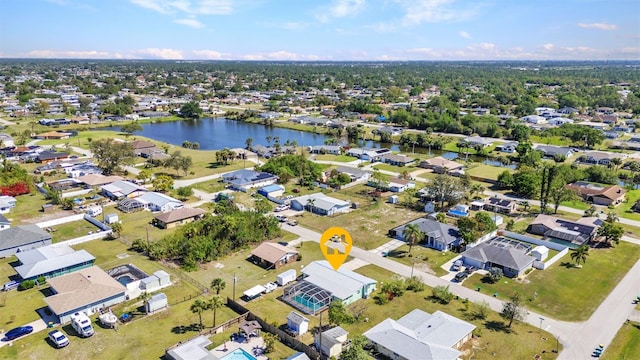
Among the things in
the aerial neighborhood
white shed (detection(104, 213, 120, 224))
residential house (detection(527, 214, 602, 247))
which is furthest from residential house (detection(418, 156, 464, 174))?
white shed (detection(104, 213, 120, 224))

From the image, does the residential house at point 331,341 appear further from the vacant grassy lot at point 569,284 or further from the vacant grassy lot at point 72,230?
the vacant grassy lot at point 72,230

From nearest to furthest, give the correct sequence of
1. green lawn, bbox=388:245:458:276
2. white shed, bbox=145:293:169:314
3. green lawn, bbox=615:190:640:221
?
white shed, bbox=145:293:169:314 < green lawn, bbox=388:245:458:276 < green lawn, bbox=615:190:640:221

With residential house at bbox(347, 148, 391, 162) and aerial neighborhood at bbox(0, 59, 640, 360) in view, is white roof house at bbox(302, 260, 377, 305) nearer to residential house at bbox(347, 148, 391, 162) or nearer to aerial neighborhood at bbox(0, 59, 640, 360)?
aerial neighborhood at bbox(0, 59, 640, 360)

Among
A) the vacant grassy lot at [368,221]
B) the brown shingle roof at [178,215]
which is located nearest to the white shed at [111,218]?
the brown shingle roof at [178,215]

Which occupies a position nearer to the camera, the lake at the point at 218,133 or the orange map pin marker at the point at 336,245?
the orange map pin marker at the point at 336,245

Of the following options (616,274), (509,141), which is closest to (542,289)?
(616,274)

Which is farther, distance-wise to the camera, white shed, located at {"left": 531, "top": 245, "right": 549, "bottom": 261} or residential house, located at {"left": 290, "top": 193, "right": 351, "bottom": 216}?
residential house, located at {"left": 290, "top": 193, "right": 351, "bottom": 216}

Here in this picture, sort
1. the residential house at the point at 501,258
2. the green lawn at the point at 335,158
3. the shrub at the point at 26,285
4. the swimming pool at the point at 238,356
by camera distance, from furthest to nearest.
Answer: the green lawn at the point at 335,158
the residential house at the point at 501,258
the shrub at the point at 26,285
the swimming pool at the point at 238,356

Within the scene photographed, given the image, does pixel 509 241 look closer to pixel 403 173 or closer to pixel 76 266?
pixel 403 173
